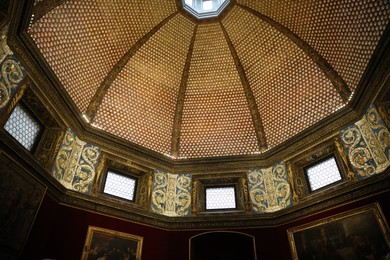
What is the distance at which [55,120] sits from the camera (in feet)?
32.0

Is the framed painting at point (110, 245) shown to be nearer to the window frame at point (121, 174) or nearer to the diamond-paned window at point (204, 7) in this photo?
the window frame at point (121, 174)

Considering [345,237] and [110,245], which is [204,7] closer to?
[110,245]

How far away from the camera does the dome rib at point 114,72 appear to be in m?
11.6

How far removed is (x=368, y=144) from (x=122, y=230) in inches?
360

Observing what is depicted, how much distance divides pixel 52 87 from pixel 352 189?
1060 centimetres

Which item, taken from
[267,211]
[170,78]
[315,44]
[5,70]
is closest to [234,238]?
[267,211]

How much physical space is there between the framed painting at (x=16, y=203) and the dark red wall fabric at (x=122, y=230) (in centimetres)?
40

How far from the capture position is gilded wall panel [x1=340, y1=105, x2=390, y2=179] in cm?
874

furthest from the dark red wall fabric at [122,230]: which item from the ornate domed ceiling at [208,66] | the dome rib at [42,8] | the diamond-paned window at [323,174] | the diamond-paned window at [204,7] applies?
the diamond-paned window at [204,7]

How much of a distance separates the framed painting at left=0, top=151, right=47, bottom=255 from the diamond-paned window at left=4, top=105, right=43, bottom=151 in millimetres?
1254

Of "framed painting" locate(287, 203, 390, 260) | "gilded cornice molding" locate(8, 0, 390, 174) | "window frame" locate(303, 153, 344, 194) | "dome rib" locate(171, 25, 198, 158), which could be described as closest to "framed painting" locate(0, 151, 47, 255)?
"gilded cornice molding" locate(8, 0, 390, 174)

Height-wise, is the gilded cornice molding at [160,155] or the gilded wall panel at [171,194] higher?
the gilded cornice molding at [160,155]

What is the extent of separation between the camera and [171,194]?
1209 cm

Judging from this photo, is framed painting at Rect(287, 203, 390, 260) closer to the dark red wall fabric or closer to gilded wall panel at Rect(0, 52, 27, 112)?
the dark red wall fabric
